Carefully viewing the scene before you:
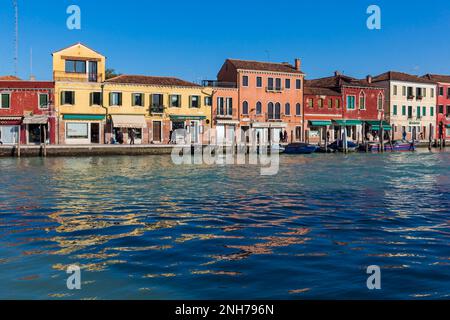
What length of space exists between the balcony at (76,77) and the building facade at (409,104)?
3191cm

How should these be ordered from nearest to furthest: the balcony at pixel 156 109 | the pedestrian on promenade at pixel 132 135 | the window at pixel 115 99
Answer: the pedestrian on promenade at pixel 132 135, the window at pixel 115 99, the balcony at pixel 156 109

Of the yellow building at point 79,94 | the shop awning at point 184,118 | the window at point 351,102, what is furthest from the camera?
the window at point 351,102

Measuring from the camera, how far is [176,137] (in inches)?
1791

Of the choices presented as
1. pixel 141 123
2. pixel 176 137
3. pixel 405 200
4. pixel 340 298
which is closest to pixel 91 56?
pixel 141 123

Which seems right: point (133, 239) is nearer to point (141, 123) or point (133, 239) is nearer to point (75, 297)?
point (75, 297)

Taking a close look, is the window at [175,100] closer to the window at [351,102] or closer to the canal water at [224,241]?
the window at [351,102]

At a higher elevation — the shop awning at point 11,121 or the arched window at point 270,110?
the arched window at point 270,110

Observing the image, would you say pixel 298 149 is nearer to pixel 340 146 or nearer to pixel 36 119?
pixel 340 146

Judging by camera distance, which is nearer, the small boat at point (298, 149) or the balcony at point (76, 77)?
the balcony at point (76, 77)

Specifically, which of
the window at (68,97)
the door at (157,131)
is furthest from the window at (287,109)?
the window at (68,97)

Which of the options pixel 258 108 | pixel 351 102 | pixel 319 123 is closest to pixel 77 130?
pixel 258 108

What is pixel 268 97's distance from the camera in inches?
1955

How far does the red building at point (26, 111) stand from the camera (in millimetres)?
40438
